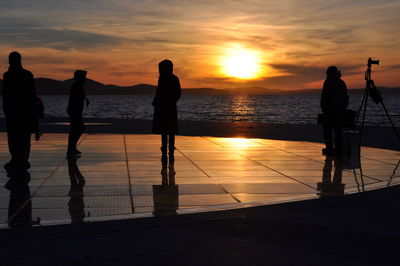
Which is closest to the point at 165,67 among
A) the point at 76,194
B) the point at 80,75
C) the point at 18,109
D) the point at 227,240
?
the point at 80,75

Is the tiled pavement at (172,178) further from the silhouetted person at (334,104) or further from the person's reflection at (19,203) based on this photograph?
the silhouetted person at (334,104)

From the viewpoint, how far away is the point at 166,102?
41.6ft

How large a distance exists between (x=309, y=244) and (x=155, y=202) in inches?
111

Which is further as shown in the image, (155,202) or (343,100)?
(343,100)

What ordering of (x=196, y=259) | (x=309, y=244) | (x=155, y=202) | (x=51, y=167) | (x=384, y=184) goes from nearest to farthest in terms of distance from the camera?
(x=196, y=259) → (x=309, y=244) → (x=155, y=202) → (x=384, y=184) → (x=51, y=167)

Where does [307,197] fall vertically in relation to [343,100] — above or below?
below

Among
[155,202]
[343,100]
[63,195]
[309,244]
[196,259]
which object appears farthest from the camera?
[343,100]

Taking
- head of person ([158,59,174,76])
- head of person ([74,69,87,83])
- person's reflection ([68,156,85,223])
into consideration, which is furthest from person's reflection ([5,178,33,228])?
head of person ([74,69,87,83])

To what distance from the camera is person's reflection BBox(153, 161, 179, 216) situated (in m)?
7.66

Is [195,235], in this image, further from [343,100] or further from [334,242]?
[343,100]

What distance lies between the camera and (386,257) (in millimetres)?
5449

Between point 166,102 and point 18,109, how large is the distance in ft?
9.24

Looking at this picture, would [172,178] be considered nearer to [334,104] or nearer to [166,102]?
[166,102]

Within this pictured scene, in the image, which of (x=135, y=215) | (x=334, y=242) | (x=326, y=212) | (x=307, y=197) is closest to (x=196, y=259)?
(x=334, y=242)
